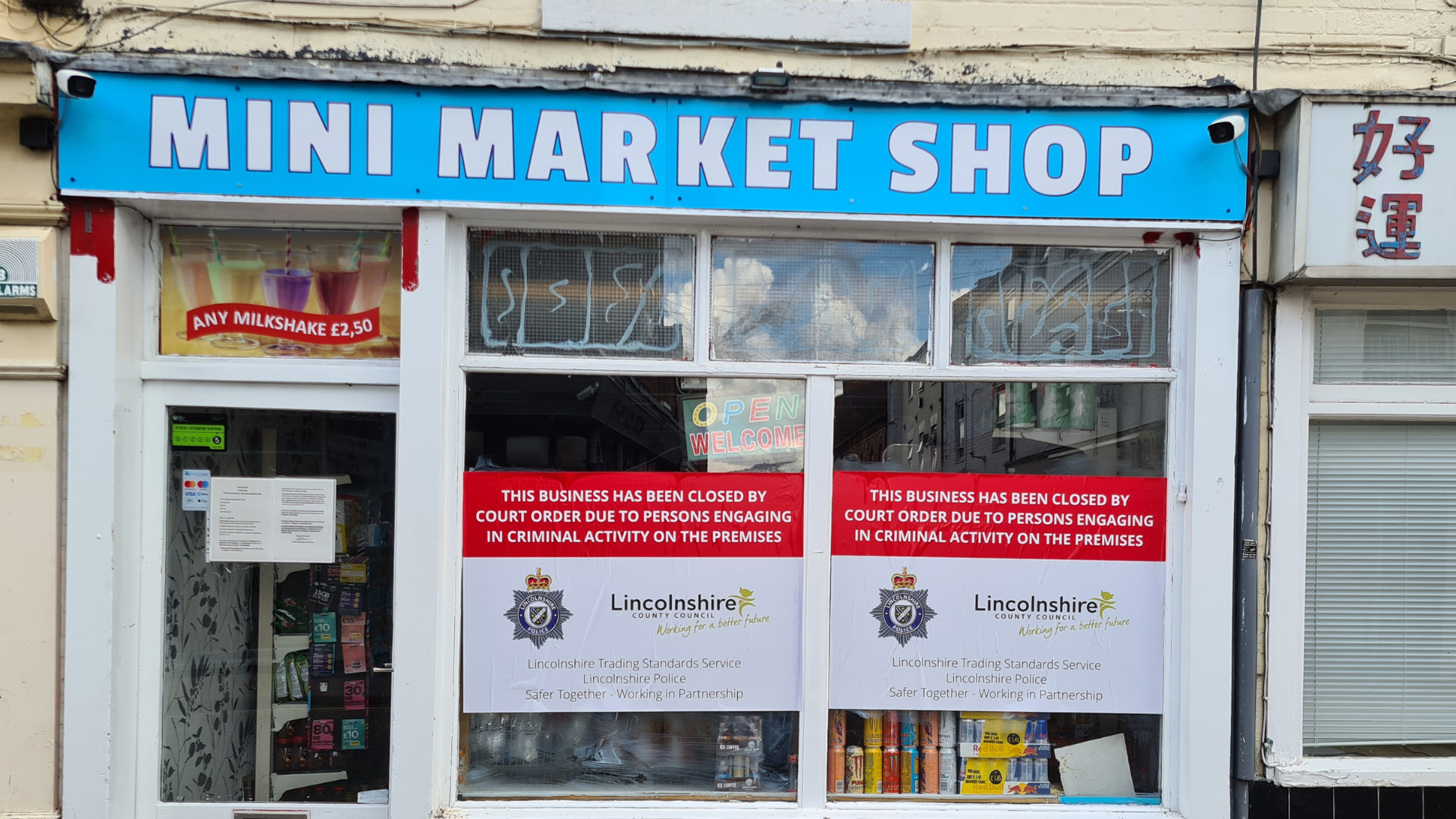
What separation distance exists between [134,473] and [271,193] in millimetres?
1317

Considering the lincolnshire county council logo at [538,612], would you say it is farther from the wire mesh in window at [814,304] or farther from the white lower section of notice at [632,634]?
the wire mesh in window at [814,304]

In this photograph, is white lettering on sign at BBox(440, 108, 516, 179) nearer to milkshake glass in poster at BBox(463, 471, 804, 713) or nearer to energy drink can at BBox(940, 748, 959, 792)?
milkshake glass in poster at BBox(463, 471, 804, 713)

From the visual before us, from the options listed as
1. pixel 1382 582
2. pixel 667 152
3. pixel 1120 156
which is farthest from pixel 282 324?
pixel 1382 582

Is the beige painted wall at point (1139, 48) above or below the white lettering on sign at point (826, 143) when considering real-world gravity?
above

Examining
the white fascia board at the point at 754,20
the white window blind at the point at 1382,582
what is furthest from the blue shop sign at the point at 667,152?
the white window blind at the point at 1382,582

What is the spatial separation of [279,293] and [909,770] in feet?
11.3

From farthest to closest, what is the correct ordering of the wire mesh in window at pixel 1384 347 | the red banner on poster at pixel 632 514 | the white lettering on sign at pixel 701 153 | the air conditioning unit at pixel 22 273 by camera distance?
the wire mesh in window at pixel 1384 347 < the red banner on poster at pixel 632 514 < the white lettering on sign at pixel 701 153 < the air conditioning unit at pixel 22 273

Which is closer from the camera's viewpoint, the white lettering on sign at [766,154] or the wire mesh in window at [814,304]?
the white lettering on sign at [766,154]

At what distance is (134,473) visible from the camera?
13.0 ft

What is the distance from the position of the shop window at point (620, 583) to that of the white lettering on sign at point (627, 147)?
2.84ft

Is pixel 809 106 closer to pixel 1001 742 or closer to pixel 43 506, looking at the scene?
pixel 1001 742

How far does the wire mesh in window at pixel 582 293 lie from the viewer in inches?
160

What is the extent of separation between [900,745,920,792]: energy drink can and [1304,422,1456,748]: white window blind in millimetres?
1745

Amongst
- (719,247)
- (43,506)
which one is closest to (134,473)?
(43,506)
